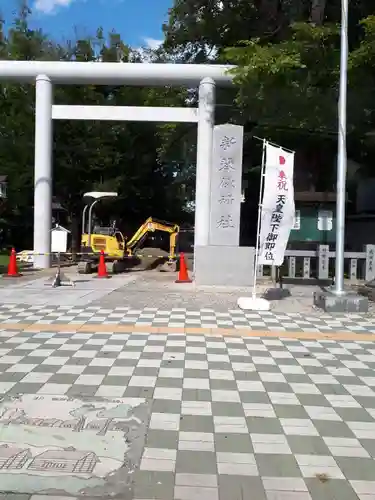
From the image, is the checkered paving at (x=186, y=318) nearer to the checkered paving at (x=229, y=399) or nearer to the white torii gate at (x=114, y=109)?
the checkered paving at (x=229, y=399)

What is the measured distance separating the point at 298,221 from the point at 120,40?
20007 mm

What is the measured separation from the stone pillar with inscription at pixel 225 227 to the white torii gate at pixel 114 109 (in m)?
3.61

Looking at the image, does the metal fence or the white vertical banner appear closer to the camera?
the white vertical banner

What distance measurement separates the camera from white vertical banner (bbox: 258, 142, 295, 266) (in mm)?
9883

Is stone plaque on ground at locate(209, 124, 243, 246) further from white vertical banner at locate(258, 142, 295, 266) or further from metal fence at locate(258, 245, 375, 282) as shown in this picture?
white vertical banner at locate(258, 142, 295, 266)

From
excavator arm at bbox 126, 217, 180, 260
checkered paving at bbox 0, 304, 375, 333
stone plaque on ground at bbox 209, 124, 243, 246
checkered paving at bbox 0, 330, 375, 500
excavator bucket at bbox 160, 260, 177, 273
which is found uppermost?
stone plaque on ground at bbox 209, 124, 243, 246

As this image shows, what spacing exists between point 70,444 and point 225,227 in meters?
9.80

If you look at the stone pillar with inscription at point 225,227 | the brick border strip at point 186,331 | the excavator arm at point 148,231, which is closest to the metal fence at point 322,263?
the stone pillar with inscription at point 225,227

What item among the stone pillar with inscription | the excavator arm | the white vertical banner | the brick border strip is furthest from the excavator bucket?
the brick border strip

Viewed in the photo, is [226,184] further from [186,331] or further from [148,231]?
[148,231]

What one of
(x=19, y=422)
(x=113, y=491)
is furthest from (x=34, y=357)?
(x=113, y=491)

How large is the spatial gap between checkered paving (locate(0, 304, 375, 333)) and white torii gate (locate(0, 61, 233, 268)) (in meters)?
7.44

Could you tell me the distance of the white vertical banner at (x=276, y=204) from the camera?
389 inches

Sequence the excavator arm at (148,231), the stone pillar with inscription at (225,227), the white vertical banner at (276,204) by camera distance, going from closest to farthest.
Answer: the white vertical banner at (276,204)
the stone pillar with inscription at (225,227)
the excavator arm at (148,231)
